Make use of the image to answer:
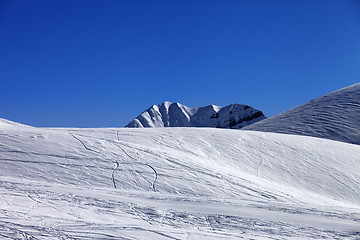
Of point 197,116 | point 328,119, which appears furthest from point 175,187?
point 197,116

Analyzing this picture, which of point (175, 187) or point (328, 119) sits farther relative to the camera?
point (328, 119)

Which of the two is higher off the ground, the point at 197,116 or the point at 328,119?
the point at 197,116

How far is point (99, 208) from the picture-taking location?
9.12m

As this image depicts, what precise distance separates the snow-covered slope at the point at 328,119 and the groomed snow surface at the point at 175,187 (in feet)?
59.0

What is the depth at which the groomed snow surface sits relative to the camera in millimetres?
7871

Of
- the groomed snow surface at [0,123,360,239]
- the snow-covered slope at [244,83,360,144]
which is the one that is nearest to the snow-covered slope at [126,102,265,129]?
the snow-covered slope at [244,83,360,144]

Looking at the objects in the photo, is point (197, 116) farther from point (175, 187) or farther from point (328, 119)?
point (175, 187)

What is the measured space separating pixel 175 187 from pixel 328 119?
122 ft

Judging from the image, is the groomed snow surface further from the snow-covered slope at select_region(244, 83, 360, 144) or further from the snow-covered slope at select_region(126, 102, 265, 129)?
the snow-covered slope at select_region(126, 102, 265, 129)

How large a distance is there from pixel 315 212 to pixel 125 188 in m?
6.90

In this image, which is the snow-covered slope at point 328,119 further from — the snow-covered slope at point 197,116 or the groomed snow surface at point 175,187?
the snow-covered slope at point 197,116

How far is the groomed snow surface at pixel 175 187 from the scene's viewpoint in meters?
7.87

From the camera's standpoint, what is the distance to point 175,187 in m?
12.0

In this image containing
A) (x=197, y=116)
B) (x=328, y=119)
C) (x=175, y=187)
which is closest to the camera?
(x=175, y=187)
